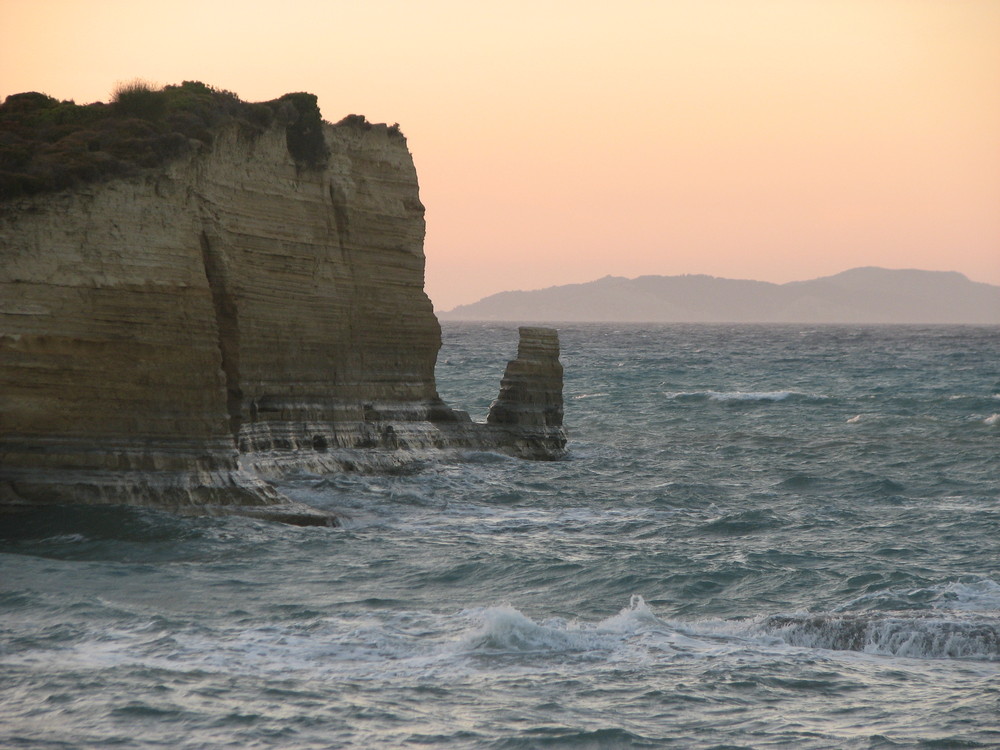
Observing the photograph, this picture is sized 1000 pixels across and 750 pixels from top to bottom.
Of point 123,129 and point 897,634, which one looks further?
point 123,129

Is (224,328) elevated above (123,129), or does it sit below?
below

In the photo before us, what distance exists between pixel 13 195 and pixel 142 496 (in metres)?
5.66

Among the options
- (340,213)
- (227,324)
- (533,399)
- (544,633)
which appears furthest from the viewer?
(533,399)

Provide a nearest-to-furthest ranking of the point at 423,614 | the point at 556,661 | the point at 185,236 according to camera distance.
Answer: the point at 556,661, the point at 423,614, the point at 185,236

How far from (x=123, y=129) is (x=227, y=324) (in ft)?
14.1

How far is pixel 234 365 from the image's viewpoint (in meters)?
25.5

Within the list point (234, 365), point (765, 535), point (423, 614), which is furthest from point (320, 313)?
point (423, 614)

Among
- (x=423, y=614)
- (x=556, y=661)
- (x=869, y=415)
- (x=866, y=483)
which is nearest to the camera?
(x=556, y=661)

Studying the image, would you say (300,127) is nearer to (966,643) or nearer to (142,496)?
(142,496)

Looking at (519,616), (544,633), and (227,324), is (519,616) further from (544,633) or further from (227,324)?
(227,324)

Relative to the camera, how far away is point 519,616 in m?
15.8

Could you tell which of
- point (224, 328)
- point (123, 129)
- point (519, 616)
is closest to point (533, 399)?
point (224, 328)

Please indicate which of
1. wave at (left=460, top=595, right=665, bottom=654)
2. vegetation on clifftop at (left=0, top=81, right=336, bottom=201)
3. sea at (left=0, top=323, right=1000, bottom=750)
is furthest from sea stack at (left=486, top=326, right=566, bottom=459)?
wave at (left=460, top=595, right=665, bottom=654)

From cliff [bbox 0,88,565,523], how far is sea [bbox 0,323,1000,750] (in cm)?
105
